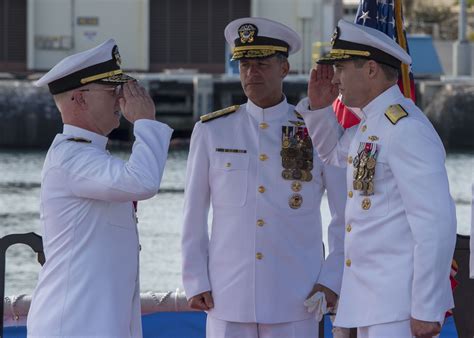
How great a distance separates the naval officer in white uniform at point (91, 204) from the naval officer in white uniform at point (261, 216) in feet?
2.55

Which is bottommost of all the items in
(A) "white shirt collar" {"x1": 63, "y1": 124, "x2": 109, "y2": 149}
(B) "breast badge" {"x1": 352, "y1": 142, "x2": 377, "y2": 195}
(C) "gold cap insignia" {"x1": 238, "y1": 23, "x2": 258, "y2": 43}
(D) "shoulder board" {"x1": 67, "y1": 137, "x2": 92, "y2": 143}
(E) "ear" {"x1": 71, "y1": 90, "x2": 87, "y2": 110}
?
(B) "breast badge" {"x1": 352, "y1": 142, "x2": 377, "y2": 195}

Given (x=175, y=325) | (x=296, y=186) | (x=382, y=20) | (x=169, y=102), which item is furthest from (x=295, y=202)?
(x=169, y=102)

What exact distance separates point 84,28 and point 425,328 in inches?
1444

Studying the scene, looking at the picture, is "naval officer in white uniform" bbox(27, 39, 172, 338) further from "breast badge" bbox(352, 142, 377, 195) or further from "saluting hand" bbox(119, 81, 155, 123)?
"breast badge" bbox(352, 142, 377, 195)

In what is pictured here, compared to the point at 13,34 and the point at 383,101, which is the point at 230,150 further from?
the point at 13,34

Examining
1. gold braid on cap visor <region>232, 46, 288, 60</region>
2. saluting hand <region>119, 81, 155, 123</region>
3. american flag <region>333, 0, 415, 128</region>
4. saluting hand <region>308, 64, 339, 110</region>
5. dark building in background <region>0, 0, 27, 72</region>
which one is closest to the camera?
saluting hand <region>119, 81, 155, 123</region>

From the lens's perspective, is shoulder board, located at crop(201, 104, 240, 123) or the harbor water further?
the harbor water

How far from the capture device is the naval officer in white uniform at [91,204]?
400cm

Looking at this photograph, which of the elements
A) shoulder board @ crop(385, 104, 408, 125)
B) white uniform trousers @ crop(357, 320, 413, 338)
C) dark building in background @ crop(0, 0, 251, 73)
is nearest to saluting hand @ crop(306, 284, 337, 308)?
white uniform trousers @ crop(357, 320, 413, 338)

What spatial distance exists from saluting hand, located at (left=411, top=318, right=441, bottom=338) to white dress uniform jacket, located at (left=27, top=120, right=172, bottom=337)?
34.8 inches

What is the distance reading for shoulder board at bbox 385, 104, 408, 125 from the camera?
4.22 meters

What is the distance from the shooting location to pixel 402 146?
4148 mm

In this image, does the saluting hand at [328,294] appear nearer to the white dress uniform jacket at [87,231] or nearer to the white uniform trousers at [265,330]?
the white uniform trousers at [265,330]

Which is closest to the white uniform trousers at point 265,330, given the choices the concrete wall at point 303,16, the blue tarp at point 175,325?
the blue tarp at point 175,325
